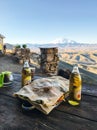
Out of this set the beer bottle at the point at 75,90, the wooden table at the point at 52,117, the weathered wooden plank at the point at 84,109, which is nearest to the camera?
the wooden table at the point at 52,117

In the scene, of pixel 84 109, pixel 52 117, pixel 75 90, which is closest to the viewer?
pixel 52 117

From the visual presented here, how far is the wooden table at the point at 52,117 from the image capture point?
4.06ft

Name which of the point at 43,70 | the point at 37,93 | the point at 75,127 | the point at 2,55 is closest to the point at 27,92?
the point at 37,93

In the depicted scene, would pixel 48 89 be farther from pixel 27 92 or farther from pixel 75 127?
pixel 75 127

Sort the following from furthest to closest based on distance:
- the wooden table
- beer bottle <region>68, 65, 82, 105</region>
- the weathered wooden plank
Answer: beer bottle <region>68, 65, 82, 105</region>
the weathered wooden plank
the wooden table

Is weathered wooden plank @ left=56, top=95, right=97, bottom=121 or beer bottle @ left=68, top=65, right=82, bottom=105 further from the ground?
beer bottle @ left=68, top=65, right=82, bottom=105

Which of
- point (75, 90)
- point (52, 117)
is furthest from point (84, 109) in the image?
point (52, 117)

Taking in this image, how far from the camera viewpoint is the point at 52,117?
137 cm

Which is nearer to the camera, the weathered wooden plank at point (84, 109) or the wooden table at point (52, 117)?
the wooden table at point (52, 117)

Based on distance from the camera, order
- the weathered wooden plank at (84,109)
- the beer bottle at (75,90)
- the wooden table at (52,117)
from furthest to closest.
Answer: the beer bottle at (75,90)
the weathered wooden plank at (84,109)
the wooden table at (52,117)

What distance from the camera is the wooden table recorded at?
1.24 meters

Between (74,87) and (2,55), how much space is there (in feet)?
64.5

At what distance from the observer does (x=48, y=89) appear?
1.64m

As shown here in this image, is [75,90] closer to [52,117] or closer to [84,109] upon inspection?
[84,109]
